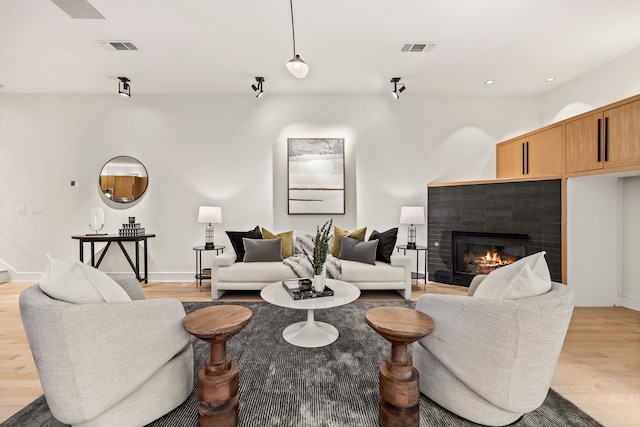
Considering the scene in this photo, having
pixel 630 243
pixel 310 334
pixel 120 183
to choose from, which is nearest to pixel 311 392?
pixel 310 334

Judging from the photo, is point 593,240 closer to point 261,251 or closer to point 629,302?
point 629,302

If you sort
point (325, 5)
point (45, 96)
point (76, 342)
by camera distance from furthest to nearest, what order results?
point (45, 96) → point (325, 5) → point (76, 342)

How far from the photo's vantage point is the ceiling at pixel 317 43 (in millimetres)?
2529

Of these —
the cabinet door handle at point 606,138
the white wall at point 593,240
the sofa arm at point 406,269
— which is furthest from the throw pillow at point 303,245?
the cabinet door handle at point 606,138

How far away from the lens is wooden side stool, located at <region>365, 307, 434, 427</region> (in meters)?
1.36

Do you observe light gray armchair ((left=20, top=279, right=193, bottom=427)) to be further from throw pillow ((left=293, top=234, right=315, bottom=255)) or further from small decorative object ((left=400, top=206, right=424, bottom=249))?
small decorative object ((left=400, top=206, right=424, bottom=249))

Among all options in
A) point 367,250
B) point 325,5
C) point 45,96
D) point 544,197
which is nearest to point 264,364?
point 367,250

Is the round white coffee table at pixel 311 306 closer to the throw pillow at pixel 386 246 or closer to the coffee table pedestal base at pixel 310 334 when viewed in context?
the coffee table pedestal base at pixel 310 334

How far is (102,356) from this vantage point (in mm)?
1255

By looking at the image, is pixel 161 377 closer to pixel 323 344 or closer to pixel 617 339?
pixel 323 344

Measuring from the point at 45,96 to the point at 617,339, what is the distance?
25.3 feet

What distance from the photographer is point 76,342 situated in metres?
1.21

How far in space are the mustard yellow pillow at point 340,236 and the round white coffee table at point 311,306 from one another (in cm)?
133

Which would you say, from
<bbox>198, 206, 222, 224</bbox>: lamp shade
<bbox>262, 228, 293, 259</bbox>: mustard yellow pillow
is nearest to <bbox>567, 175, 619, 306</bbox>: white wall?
<bbox>262, 228, 293, 259</bbox>: mustard yellow pillow
